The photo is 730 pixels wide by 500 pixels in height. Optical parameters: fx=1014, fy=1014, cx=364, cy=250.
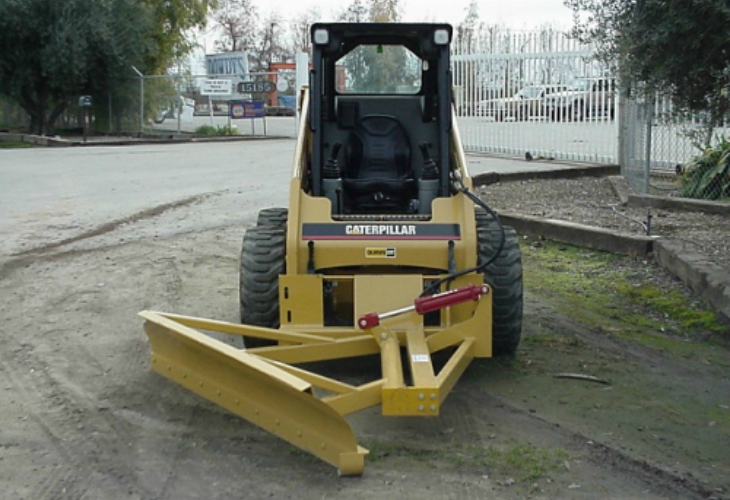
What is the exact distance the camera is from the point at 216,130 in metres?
33.4

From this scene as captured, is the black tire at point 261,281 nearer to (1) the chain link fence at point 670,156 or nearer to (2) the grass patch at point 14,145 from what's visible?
(1) the chain link fence at point 670,156

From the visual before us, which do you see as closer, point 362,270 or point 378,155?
point 362,270

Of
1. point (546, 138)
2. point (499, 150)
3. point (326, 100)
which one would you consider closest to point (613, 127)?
point (546, 138)

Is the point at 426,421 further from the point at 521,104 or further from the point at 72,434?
the point at 521,104

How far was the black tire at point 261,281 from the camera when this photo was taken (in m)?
6.19

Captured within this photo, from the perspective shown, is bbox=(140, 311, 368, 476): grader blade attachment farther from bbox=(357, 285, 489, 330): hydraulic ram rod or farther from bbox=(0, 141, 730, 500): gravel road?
bbox=(357, 285, 489, 330): hydraulic ram rod

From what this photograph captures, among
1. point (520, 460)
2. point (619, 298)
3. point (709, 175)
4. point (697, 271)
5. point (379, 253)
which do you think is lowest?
point (520, 460)

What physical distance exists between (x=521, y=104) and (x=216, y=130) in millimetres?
15480

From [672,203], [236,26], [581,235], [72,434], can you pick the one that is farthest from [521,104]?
[236,26]

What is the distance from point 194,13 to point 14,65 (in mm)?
8821

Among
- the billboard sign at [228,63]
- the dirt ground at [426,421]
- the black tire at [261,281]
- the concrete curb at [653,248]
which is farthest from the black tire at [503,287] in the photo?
the billboard sign at [228,63]

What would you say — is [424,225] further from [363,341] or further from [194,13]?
[194,13]

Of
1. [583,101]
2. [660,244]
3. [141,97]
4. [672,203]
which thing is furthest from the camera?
[141,97]

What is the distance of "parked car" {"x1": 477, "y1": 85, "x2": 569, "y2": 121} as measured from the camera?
19438mm
